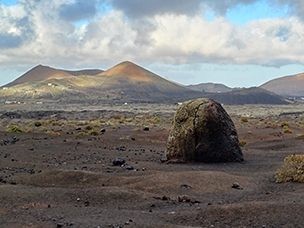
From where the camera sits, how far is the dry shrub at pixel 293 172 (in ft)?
35.9

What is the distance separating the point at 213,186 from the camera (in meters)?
10.7

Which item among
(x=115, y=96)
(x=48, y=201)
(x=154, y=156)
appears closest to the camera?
(x=48, y=201)

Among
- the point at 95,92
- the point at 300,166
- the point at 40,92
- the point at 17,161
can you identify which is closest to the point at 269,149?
the point at 300,166

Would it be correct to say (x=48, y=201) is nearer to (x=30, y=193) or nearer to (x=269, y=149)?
(x=30, y=193)

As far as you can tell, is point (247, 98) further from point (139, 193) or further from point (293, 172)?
point (139, 193)

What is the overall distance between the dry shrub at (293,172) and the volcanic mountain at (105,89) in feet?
326

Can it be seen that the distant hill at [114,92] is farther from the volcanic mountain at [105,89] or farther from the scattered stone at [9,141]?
the scattered stone at [9,141]

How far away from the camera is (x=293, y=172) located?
11.1 m

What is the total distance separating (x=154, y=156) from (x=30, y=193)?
8433mm

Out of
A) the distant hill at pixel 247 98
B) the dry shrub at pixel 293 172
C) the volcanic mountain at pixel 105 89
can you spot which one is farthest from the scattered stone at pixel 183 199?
the distant hill at pixel 247 98

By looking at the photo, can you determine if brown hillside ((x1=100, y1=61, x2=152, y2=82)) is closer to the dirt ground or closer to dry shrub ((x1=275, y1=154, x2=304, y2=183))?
the dirt ground

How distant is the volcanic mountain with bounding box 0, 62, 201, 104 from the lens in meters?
120

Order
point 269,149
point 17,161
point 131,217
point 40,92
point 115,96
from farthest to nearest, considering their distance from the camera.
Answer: point 115,96
point 40,92
point 269,149
point 17,161
point 131,217

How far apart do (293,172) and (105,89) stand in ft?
441
